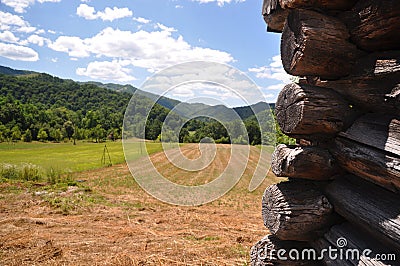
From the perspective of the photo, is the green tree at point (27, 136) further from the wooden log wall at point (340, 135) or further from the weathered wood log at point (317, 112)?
the weathered wood log at point (317, 112)

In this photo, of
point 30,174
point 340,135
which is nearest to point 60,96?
point 30,174

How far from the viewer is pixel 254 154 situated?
26.8 meters

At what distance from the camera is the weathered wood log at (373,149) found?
5.22ft

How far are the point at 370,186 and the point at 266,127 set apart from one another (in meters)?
11.9

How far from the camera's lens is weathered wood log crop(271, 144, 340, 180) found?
208 cm

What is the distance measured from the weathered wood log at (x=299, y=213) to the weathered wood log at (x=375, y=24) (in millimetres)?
1071

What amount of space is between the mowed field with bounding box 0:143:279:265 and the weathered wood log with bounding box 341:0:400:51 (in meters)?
3.81

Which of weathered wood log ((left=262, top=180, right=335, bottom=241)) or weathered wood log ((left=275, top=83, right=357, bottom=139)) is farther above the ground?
weathered wood log ((left=275, top=83, right=357, bottom=139))

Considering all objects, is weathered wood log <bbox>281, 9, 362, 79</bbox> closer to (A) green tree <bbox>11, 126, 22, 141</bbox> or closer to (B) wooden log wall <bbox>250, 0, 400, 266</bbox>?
(B) wooden log wall <bbox>250, 0, 400, 266</bbox>

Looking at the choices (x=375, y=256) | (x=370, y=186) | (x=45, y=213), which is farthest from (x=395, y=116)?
(x=45, y=213)

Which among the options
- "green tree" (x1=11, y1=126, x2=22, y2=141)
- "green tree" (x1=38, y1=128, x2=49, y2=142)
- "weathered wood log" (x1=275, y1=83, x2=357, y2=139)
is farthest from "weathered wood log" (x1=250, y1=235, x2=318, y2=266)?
"green tree" (x1=38, y1=128, x2=49, y2=142)

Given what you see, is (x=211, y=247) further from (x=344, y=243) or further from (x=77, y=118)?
(x=77, y=118)

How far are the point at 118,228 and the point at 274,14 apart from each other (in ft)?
20.8

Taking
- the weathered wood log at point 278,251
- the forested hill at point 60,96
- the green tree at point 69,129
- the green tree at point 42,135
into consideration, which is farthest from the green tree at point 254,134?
the forested hill at point 60,96
